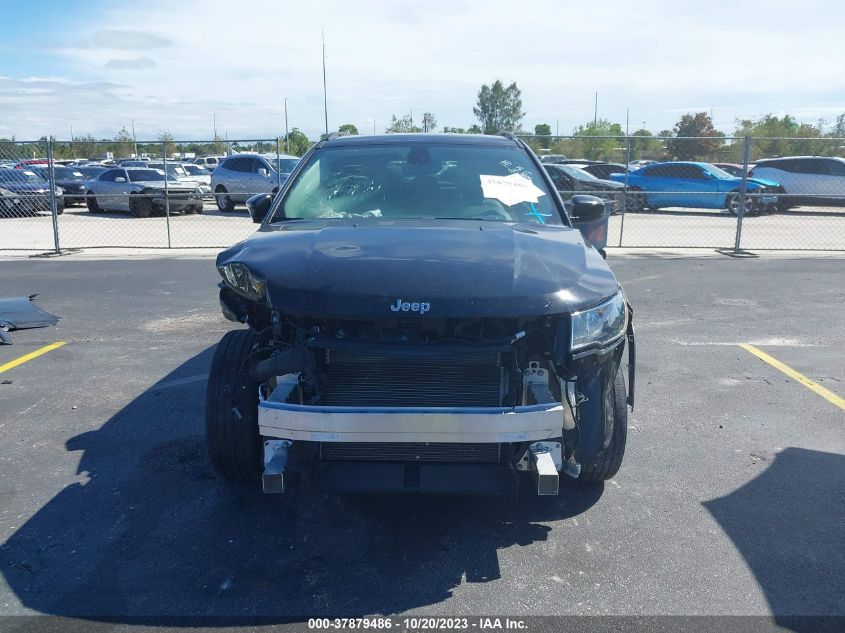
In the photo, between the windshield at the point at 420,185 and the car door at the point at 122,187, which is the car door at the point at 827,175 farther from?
→ the windshield at the point at 420,185

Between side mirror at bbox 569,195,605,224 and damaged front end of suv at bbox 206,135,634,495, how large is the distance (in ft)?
3.74

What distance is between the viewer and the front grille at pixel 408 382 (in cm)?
319

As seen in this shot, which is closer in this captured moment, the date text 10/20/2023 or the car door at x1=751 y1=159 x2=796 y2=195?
the date text 10/20/2023

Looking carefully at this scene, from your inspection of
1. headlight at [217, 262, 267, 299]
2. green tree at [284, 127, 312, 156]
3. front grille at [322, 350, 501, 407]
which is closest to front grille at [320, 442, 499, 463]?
front grille at [322, 350, 501, 407]

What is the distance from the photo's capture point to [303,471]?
322 cm

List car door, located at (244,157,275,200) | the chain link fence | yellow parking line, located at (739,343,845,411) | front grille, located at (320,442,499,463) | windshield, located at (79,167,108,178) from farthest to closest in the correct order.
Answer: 1. windshield, located at (79,167,108,178)
2. car door, located at (244,157,275,200)
3. the chain link fence
4. yellow parking line, located at (739,343,845,411)
5. front grille, located at (320,442,499,463)

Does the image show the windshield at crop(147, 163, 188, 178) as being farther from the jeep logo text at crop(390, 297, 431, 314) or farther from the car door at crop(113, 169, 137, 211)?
the jeep logo text at crop(390, 297, 431, 314)

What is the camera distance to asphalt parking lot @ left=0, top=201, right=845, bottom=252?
15898mm

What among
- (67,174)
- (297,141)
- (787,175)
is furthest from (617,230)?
(297,141)

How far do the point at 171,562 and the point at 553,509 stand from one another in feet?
5.87

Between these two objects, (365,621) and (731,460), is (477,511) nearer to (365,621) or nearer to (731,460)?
(365,621)

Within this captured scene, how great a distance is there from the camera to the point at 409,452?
3.28 metres


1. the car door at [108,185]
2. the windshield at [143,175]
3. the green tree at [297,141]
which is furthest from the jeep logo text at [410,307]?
the green tree at [297,141]

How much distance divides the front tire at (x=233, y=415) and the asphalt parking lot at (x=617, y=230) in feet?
37.5
